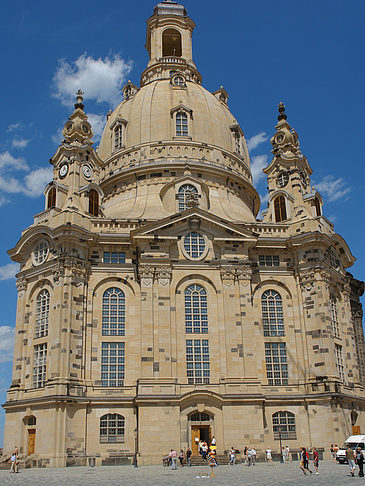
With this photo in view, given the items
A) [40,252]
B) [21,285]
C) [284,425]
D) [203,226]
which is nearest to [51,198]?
[40,252]

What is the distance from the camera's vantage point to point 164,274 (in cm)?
4747

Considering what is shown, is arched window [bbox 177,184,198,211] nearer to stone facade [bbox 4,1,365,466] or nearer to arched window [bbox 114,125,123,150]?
stone facade [bbox 4,1,365,466]

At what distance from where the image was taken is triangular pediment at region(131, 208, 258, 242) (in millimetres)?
48844

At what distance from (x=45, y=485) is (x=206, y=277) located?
81.8 feet

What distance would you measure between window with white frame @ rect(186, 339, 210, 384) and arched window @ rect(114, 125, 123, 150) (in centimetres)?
2557

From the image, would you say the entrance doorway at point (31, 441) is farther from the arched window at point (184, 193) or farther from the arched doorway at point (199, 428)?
the arched window at point (184, 193)

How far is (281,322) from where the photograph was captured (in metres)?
49.8

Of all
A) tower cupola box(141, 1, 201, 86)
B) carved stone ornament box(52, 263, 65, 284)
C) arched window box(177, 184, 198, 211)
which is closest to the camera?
carved stone ornament box(52, 263, 65, 284)

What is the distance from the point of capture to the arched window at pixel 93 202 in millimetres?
53281

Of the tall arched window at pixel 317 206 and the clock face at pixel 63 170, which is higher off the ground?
the clock face at pixel 63 170

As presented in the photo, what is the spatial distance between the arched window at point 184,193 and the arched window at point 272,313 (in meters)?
11.2

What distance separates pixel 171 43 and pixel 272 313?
145 feet

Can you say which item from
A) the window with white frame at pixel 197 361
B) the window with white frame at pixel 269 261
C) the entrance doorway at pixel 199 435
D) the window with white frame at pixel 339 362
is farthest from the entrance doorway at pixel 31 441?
the window with white frame at pixel 339 362

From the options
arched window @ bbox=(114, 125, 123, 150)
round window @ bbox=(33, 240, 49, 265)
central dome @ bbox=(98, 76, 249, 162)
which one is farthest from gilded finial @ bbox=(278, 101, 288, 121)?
round window @ bbox=(33, 240, 49, 265)
